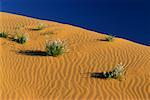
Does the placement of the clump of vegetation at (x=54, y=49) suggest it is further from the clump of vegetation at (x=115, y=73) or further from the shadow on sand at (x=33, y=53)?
the clump of vegetation at (x=115, y=73)

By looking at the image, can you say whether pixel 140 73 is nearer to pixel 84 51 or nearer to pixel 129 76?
pixel 129 76

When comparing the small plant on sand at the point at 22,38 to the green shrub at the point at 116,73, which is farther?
the small plant on sand at the point at 22,38

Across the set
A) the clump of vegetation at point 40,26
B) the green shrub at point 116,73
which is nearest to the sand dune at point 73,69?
the green shrub at point 116,73

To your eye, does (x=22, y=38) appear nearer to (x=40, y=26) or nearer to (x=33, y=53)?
(x=33, y=53)

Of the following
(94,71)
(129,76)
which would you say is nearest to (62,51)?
(94,71)

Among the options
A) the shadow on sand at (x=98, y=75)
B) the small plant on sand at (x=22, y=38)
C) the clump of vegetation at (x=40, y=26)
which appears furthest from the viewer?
the clump of vegetation at (x=40, y=26)

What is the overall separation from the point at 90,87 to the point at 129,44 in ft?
20.6

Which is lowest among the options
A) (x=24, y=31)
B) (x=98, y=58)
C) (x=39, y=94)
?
(x=39, y=94)

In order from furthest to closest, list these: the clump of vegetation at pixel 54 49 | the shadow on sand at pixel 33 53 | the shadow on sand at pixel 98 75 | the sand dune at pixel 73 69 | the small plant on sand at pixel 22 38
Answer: the small plant on sand at pixel 22 38 < the shadow on sand at pixel 33 53 < the clump of vegetation at pixel 54 49 < the shadow on sand at pixel 98 75 < the sand dune at pixel 73 69

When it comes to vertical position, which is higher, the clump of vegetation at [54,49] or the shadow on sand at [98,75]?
the clump of vegetation at [54,49]

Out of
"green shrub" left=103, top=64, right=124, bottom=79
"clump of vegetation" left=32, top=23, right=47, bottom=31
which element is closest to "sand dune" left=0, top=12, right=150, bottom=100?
"green shrub" left=103, top=64, right=124, bottom=79

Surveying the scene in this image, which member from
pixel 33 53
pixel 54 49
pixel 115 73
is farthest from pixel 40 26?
pixel 115 73

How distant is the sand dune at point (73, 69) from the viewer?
14.4 metres

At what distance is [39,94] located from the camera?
47.1 ft
